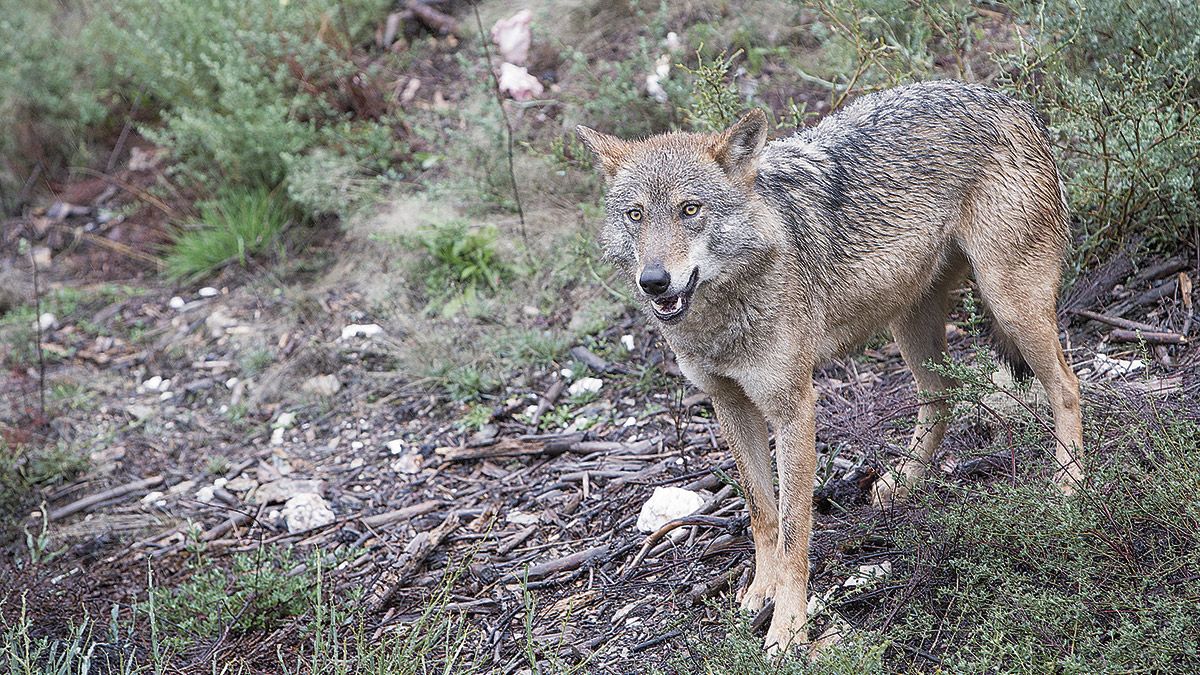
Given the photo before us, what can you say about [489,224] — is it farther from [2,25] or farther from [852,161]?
[2,25]

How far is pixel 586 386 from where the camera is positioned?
673 centimetres

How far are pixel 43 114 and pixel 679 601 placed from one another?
9.48m

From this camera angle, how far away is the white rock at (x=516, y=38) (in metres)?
9.23

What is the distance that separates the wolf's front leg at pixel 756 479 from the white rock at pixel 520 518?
1.44 meters

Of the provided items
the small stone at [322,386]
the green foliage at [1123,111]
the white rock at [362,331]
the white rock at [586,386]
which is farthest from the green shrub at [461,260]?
the green foliage at [1123,111]

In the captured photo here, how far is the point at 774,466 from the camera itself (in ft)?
18.3

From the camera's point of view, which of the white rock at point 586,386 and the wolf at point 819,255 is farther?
the white rock at point 586,386

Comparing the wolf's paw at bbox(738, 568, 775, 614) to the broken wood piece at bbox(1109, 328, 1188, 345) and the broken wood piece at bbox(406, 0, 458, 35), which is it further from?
the broken wood piece at bbox(406, 0, 458, 35)

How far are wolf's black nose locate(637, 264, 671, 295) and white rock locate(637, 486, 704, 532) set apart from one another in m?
1.63

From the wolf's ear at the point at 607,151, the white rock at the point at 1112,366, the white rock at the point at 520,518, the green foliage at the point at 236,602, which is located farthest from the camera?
the white rock at the point at 520,518

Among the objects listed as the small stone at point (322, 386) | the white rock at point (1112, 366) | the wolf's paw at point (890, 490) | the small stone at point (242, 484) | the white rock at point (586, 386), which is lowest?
the small stone at point (242, 484)

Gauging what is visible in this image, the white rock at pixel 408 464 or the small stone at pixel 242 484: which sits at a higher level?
the white rock at pixel 408 464

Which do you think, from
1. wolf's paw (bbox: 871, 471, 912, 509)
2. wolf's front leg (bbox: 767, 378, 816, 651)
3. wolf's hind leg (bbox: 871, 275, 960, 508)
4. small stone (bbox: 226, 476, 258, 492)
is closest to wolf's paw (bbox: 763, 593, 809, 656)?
wolf's front leg (bbox: 767, 378, 816, 651)

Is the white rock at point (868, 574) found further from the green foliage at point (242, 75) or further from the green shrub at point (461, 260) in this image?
the green foliage at point (242, 75)
